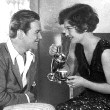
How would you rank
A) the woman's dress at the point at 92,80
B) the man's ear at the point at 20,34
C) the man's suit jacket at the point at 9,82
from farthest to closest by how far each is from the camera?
the man's ear at the point at 20,34 < the woman's dress at the point at 92,80 < the man's suit jacket at the point at 9,82

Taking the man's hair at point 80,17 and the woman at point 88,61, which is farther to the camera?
the man's hair at point 80,17

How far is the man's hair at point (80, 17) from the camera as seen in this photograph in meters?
2.50

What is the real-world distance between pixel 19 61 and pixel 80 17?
2.19 ft

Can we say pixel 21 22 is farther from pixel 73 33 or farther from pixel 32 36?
pixel 73 33

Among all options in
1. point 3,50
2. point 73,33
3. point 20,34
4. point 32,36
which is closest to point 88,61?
point 73,33

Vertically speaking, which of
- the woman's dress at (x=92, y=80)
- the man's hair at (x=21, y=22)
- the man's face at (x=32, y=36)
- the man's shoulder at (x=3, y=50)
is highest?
the man's hair at (x=21, y=22)

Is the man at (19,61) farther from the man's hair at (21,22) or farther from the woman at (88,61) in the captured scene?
the woman at (88,61)

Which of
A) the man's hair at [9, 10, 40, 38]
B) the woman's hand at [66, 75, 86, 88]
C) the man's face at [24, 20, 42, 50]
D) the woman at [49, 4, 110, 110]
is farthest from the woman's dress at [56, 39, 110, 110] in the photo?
the man's hair at [9, 10, 40, 38]

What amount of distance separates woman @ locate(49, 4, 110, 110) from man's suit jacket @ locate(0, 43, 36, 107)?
369mm

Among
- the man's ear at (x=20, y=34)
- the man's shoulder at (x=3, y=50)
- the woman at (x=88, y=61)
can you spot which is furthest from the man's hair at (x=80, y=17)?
the man's shoulder at (x=3, y=50)

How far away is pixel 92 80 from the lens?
2.54 meters

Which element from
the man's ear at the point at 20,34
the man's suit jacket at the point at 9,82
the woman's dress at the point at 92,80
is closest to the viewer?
the man's suit jacket at the point at 9,82

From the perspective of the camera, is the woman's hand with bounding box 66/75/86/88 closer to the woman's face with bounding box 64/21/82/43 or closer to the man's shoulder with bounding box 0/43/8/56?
the woman's face with bounding box 64/21/82/43

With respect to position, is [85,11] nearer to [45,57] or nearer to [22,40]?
[22,40]
